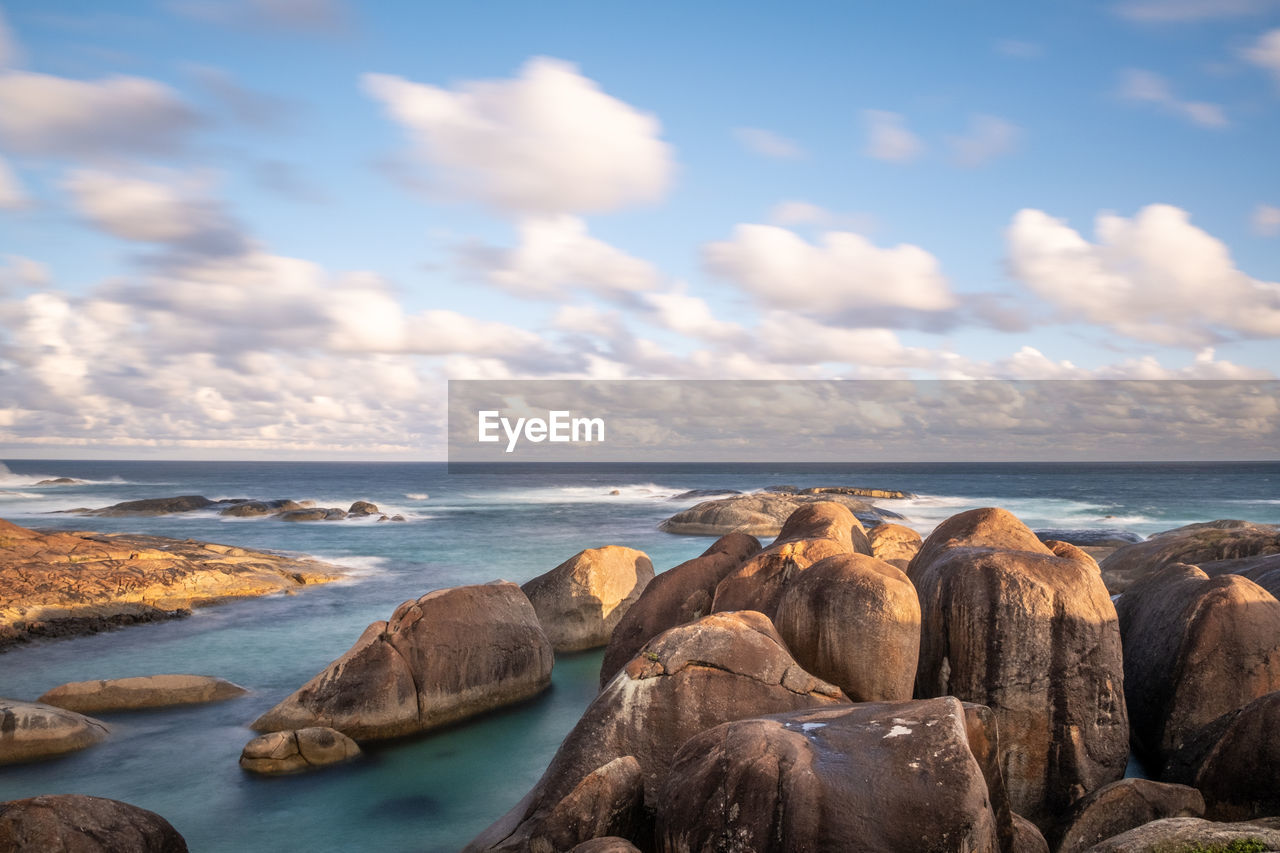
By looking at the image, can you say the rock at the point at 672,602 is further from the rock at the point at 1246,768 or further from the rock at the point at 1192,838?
the rock at the point at 1192,838

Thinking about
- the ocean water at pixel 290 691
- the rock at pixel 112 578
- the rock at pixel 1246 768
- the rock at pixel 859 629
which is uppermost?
the rock at pixel 859 629

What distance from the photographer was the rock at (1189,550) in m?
17.3

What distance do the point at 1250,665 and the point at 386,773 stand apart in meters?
10.4

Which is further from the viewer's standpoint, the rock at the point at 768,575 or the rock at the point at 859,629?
the rock at the point at 768,575

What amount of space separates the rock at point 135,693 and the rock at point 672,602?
683cm

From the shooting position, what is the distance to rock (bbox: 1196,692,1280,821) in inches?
279

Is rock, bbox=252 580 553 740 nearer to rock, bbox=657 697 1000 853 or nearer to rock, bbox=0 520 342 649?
rock, bbox=657 697 1000 853

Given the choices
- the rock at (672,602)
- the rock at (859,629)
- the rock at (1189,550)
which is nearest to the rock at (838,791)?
the rock at (859,629)

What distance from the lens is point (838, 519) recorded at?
1351cm

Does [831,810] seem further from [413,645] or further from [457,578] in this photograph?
[457,578]

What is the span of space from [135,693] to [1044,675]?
13307 mm

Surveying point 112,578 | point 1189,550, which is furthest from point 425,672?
point 1189,550

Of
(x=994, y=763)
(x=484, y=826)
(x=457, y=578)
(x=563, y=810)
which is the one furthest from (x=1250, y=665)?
(x=457, y=578)

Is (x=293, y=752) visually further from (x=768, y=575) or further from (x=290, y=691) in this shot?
(x=768, y=575)
